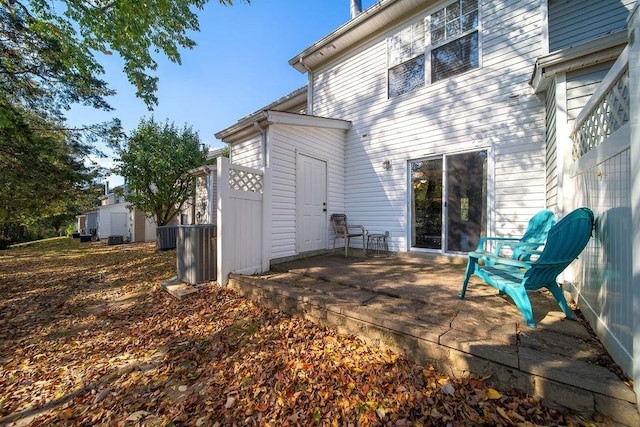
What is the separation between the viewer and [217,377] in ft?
7.61

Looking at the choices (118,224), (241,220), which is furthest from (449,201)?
(118,224)

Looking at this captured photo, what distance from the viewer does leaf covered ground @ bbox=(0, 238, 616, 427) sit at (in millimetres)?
1819

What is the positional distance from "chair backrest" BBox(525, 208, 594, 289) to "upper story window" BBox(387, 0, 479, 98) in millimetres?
4186

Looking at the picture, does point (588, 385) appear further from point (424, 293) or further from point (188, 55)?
point (188, 55)

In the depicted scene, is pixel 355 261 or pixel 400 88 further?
pixel 400 88

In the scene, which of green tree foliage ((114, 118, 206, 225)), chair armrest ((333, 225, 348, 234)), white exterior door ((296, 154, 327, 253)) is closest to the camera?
white exterior door ((296, 154, 327, 253))

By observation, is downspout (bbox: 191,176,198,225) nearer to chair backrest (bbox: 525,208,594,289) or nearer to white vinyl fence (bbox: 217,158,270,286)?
white vinyl fence (bbox: 217,158,270,286)

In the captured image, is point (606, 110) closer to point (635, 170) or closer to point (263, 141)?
point (635, 170)

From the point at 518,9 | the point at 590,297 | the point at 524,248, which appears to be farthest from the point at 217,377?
the point at 518,9

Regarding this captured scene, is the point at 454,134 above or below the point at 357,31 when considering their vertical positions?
below

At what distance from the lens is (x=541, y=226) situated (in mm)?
3369

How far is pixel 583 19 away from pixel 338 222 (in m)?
6.18

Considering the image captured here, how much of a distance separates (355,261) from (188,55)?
7.66 m

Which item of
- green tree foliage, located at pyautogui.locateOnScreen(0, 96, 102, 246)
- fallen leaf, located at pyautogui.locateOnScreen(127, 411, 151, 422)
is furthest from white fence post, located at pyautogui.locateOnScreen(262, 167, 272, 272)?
green tree foliage, located at pyautogui.locateOnScreen(0, 96, 102, 246)
